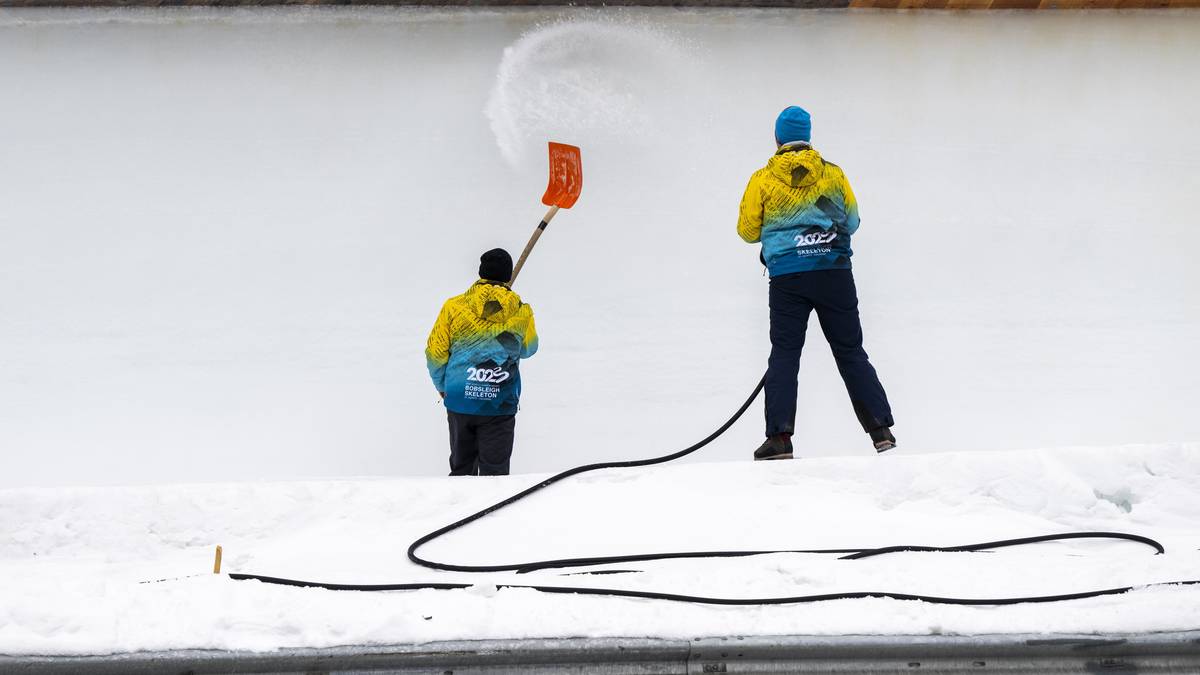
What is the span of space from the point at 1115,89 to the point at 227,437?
Answer: 14.0ft

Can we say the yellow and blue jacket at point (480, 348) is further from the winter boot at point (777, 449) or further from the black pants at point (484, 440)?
the winter boot at point (777, 449)

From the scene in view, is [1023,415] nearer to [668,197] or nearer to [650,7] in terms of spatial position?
[668,197]

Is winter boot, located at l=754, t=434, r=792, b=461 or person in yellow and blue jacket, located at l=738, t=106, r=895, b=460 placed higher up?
person in yellow and blue jacket, located at l=738, t=106, r=895, b=460

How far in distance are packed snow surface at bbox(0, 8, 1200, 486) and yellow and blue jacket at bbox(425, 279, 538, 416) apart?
A: 3.20 ft

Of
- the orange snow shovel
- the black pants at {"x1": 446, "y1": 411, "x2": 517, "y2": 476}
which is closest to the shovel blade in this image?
the orange snow shovel

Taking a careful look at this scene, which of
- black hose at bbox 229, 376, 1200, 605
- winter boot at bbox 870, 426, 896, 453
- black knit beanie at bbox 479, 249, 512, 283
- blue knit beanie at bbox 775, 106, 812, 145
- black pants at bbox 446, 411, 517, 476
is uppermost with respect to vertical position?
blue knit beanie at bbox 775, 106, 812, 145

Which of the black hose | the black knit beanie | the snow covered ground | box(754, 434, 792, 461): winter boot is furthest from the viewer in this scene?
the snow covered ground

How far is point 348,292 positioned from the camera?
5023 millimetres

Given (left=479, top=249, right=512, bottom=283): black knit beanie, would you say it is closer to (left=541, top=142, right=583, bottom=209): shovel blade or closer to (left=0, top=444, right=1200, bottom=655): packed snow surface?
(left=0, top=444, right=1200, bottom=655): packed snow surface

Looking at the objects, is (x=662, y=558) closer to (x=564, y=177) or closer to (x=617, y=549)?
(x=617, y=549)

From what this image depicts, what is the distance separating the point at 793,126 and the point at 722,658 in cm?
190

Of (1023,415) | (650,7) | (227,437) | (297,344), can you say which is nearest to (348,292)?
(297,344)

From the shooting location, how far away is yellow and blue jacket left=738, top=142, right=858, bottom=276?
349cm

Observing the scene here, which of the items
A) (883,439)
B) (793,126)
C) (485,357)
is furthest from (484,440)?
(793,126)
